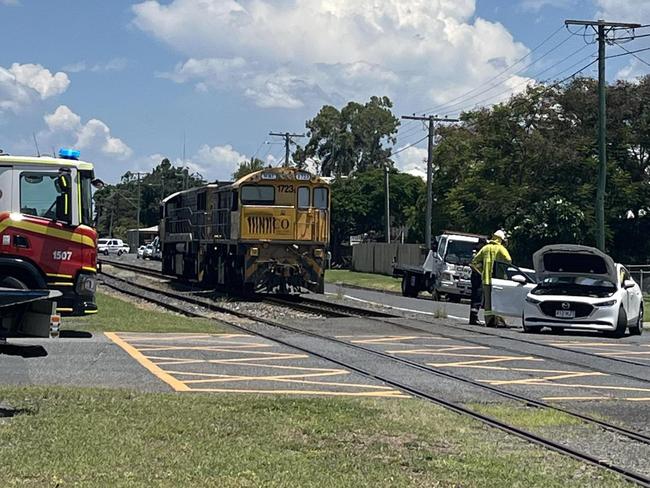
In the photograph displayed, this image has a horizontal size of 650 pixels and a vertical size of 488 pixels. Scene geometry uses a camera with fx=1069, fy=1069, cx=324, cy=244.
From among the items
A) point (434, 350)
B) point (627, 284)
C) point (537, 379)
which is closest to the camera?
point (537, 379)

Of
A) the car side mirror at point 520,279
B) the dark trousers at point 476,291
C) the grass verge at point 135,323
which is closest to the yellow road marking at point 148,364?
the grass verge at point 135,323

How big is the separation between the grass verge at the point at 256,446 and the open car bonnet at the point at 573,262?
11505mm

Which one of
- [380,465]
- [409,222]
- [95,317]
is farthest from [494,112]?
[380,465]

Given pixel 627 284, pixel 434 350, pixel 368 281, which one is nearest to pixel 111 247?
pixel 368 281

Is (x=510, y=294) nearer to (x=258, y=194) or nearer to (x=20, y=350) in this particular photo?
(x=258, y=194)

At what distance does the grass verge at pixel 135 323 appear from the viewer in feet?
61.5

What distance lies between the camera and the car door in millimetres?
22125

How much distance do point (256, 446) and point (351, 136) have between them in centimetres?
8709

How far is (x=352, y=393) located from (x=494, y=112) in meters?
43.2

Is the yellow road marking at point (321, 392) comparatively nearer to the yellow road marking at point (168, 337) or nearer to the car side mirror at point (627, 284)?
the yellow road marking at point (168, 337)

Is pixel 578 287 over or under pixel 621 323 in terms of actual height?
over

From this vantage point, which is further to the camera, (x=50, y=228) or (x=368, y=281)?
(x=368, y=281)

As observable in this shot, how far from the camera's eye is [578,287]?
20.9m

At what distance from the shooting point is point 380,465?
7691 mm
